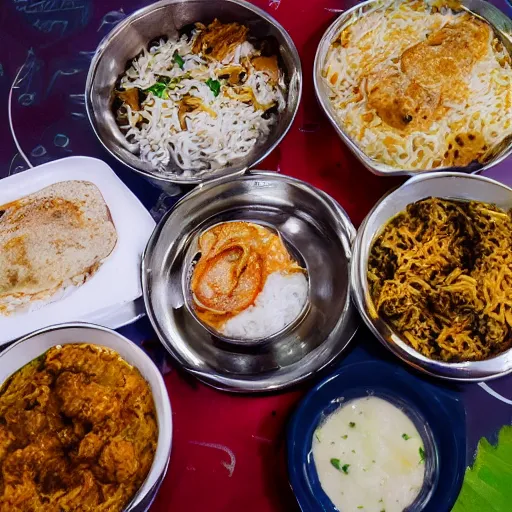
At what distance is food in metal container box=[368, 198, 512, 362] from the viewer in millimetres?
2426

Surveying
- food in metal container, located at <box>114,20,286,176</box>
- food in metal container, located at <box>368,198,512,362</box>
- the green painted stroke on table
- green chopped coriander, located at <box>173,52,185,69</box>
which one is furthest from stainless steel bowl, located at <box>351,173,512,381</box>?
green chopped coriander, located at <box>173,52,185,69</box>

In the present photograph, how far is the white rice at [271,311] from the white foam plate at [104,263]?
0.49 meters

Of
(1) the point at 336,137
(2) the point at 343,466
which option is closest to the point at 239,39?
(1) the point at 336,137

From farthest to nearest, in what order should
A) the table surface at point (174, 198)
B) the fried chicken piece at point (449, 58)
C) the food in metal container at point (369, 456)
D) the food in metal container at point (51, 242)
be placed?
the fried chicken piece at point (449, 58)
the food in metal container at point (51, 242)
the table surface at point (174, 198)
the food in metal container at point (369, 456)

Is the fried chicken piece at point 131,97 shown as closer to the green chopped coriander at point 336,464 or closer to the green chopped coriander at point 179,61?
the green chopped coriander at point 179,61

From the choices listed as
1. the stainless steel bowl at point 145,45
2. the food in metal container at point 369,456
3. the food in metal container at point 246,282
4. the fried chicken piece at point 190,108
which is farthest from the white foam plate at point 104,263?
the food in metal container at point 369,456

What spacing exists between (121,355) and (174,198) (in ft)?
2.86

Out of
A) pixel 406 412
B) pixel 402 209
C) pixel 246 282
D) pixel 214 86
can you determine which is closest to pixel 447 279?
pixel 402 209

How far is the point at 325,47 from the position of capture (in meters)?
2.92

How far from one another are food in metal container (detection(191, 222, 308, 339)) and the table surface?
0.30 meters

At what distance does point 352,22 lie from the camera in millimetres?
2990

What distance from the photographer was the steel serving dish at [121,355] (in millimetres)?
2395

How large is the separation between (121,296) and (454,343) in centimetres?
153

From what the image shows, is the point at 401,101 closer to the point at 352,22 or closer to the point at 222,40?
the point at 352,22
